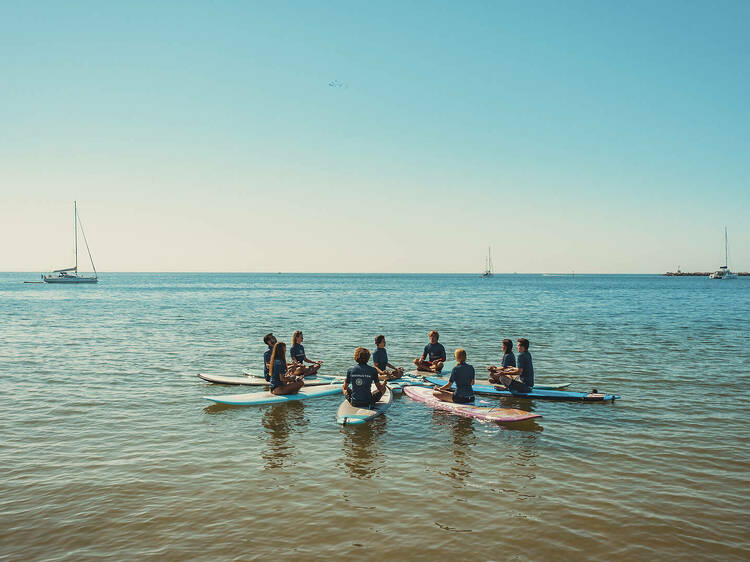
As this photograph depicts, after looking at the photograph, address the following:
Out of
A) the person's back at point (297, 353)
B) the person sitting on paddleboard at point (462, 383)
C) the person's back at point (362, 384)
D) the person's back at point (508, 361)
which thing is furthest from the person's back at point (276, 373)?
the person's back at point (508, 361)

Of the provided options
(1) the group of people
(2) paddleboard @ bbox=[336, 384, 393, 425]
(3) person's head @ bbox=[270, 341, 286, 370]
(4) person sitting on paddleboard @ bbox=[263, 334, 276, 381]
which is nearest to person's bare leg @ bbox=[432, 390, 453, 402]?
(1) the group of people

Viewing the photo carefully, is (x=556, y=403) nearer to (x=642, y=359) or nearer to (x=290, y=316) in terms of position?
(x=642, y=359)

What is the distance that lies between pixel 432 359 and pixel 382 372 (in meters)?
2.95

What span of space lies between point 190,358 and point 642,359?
74.3 ft

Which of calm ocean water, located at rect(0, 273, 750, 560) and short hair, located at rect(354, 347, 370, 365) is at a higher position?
short hair, located at rect(354, 347, 370, 365)

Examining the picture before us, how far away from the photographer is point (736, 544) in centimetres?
766

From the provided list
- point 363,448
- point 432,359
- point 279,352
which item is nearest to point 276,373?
point 279,352

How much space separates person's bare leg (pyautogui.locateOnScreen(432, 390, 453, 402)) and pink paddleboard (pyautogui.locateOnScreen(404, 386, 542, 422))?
97mm

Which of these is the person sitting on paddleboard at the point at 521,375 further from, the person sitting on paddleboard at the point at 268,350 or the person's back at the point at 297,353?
the person sitting on paddleboard at the point at 268,350

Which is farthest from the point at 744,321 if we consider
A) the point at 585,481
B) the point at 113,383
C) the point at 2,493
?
the point at 2,493

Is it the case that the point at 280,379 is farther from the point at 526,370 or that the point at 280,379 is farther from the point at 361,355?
the point at 526,370

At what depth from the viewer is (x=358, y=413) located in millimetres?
13844

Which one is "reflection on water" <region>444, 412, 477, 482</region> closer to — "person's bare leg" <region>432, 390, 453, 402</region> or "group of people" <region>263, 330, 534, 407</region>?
"person's bare leg" <region>432, 390, 453, 402</region>

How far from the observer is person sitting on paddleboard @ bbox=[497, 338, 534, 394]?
54.5 feet
